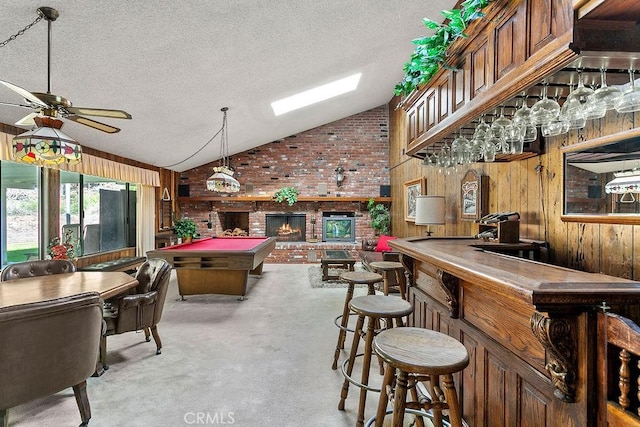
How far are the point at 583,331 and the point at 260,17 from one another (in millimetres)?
3059

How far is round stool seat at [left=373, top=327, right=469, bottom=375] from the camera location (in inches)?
44.4

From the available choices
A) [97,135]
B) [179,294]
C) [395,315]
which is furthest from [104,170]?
[395,315]

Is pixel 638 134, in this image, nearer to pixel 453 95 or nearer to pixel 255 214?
pixel 453 95

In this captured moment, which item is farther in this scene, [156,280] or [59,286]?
[156,280]

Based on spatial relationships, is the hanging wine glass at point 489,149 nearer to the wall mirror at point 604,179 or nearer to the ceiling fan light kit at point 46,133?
the wall mirror at point 604,179

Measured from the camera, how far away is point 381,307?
189 cm

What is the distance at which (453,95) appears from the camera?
1.89 m

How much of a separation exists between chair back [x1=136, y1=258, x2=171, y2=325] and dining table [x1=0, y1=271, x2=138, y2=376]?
0.59ft

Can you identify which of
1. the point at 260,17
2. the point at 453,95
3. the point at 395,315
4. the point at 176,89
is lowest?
the point at 395,315

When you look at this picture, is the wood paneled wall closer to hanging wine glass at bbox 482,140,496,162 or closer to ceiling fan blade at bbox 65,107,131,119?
hanging wine glass at bbox 482,140,496,162

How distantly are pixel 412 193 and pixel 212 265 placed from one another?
152 inches

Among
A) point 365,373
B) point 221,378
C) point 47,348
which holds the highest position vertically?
point 47,348

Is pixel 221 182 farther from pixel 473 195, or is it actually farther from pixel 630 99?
pixel 630 99

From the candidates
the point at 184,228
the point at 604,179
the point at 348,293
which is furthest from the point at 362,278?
the point at 184,228
